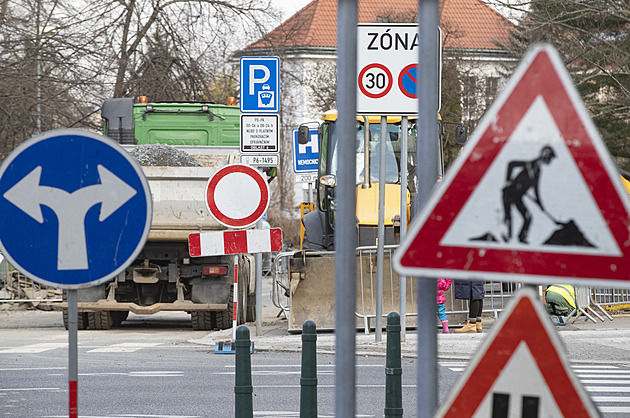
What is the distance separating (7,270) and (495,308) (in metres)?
10.9

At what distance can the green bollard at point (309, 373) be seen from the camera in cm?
721

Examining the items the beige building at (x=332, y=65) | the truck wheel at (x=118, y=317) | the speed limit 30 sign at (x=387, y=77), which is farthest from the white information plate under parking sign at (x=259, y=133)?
the beige building at (x=332, y=65)

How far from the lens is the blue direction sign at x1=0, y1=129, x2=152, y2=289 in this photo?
526 cm

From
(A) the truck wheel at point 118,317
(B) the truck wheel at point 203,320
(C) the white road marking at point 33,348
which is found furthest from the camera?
(A) the truck wheel at point 118,317

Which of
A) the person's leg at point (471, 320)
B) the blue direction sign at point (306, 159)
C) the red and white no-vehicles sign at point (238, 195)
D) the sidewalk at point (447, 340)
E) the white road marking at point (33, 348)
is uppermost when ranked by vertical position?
the blue direction sign at point (306, 159)

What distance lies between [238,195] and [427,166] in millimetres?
9847

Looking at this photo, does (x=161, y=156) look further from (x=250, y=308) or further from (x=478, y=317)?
(x=478, y=317)

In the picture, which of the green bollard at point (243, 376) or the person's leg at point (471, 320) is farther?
the person's leg at point (471, 320)

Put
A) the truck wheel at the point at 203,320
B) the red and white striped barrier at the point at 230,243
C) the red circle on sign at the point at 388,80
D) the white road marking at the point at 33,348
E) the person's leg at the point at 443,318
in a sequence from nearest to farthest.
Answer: the red circle on sign at the point at 388,80
the red and white striped barrier at the point at 230,243
the white road marking at the point at 33,348
the person's leg at the point at 443,318
the truck wheel at the point at 203,320

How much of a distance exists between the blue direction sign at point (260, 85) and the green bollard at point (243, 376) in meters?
8.21

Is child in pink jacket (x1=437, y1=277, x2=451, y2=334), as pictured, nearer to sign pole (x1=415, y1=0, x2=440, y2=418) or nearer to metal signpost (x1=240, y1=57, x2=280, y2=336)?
metal signpost (x1=240, y1=57, x2=280, y2=336)

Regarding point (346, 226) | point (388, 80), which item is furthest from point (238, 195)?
point (346, 226)

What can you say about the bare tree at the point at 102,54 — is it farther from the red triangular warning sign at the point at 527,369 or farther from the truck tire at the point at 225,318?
the red triangular warning sign at the point at 527,369

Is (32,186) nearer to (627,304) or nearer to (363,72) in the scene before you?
(363,72)
